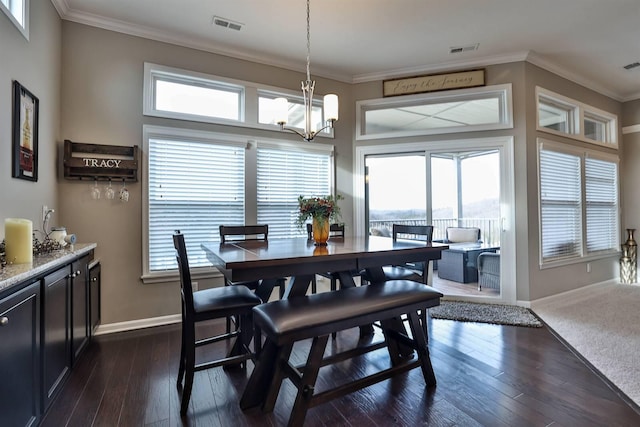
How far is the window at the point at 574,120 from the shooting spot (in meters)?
4.19

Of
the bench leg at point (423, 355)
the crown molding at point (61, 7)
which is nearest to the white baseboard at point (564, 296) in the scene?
the bench leg at point (423, 355)

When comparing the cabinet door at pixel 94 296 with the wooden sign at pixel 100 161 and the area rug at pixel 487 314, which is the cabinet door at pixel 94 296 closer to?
the wooden sign at pixel 100 161

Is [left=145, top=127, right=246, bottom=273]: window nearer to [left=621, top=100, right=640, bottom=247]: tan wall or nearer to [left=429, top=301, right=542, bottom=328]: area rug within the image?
[left=429, top=301, right=542, bottom=328]: area rug

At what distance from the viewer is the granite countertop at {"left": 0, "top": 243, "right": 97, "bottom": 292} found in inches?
52.1

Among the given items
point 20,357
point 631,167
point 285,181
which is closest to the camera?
point 20,357

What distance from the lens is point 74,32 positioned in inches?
117

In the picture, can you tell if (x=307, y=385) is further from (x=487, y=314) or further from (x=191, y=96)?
(x=191, y=96)

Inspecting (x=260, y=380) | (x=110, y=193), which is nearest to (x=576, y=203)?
(x=260, y=380)

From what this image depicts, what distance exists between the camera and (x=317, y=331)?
169 centimetres

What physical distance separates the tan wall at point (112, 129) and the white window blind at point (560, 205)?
453 centimetres

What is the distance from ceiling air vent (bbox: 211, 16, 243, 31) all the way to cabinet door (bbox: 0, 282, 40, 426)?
9.17 ft

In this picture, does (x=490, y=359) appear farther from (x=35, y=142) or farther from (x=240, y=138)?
(x=35, y=142)

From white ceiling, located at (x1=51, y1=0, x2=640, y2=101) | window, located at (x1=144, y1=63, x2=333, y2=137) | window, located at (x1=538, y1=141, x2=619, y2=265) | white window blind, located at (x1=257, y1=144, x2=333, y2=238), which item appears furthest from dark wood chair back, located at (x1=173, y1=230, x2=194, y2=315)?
window, located at (x1=538, y1=141, x2=619, y2=265)

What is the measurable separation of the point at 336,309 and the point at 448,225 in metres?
4.59
